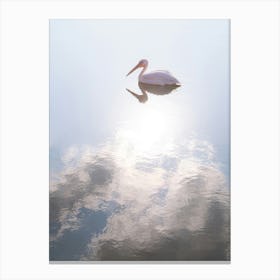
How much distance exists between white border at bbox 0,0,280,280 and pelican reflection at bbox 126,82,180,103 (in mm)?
368

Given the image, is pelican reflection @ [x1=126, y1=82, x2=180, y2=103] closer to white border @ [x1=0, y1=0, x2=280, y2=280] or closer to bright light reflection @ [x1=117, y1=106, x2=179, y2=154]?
bright light reflection @ [x1=117, y1=106, x2=179, y2=154]

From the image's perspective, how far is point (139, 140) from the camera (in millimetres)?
2086

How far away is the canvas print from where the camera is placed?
206 cm

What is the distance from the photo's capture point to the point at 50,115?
2.10m

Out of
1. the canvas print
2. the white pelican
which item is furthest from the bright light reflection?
the white pelican

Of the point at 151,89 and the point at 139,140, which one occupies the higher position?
the point at 151,89

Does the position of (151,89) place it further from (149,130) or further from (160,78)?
(149,130)
